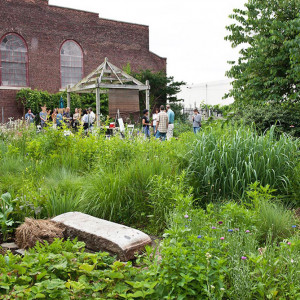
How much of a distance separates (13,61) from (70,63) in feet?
14.4

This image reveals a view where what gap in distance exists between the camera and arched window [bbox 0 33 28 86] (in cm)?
2511

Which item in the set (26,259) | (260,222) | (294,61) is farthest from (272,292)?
(294,61)

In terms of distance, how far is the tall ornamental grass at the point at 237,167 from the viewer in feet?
15.8

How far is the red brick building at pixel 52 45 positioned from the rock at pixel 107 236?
22.8m

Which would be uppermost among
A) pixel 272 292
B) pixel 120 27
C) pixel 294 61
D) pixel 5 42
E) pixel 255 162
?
pixel 120 27

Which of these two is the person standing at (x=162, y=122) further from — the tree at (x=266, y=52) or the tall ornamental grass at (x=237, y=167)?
the tall ornamental grass at (x=237, y=167)

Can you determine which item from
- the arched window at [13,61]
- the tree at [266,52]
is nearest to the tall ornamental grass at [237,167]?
the tree at [266,52]

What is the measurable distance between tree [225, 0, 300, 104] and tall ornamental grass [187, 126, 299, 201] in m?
6.76

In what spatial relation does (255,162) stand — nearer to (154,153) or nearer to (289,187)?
(289,187)

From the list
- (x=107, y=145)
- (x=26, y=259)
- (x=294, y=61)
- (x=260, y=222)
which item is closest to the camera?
(x=26, y=259)

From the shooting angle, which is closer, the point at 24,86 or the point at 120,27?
the point at 24,86

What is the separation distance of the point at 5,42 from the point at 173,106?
1316 cm

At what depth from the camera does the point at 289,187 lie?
494 cm

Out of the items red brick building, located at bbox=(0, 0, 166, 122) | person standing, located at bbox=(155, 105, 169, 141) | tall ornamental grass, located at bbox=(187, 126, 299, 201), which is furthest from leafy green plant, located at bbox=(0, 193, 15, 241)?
red brick building, located at bbox=(0, 0, 166, 122)
